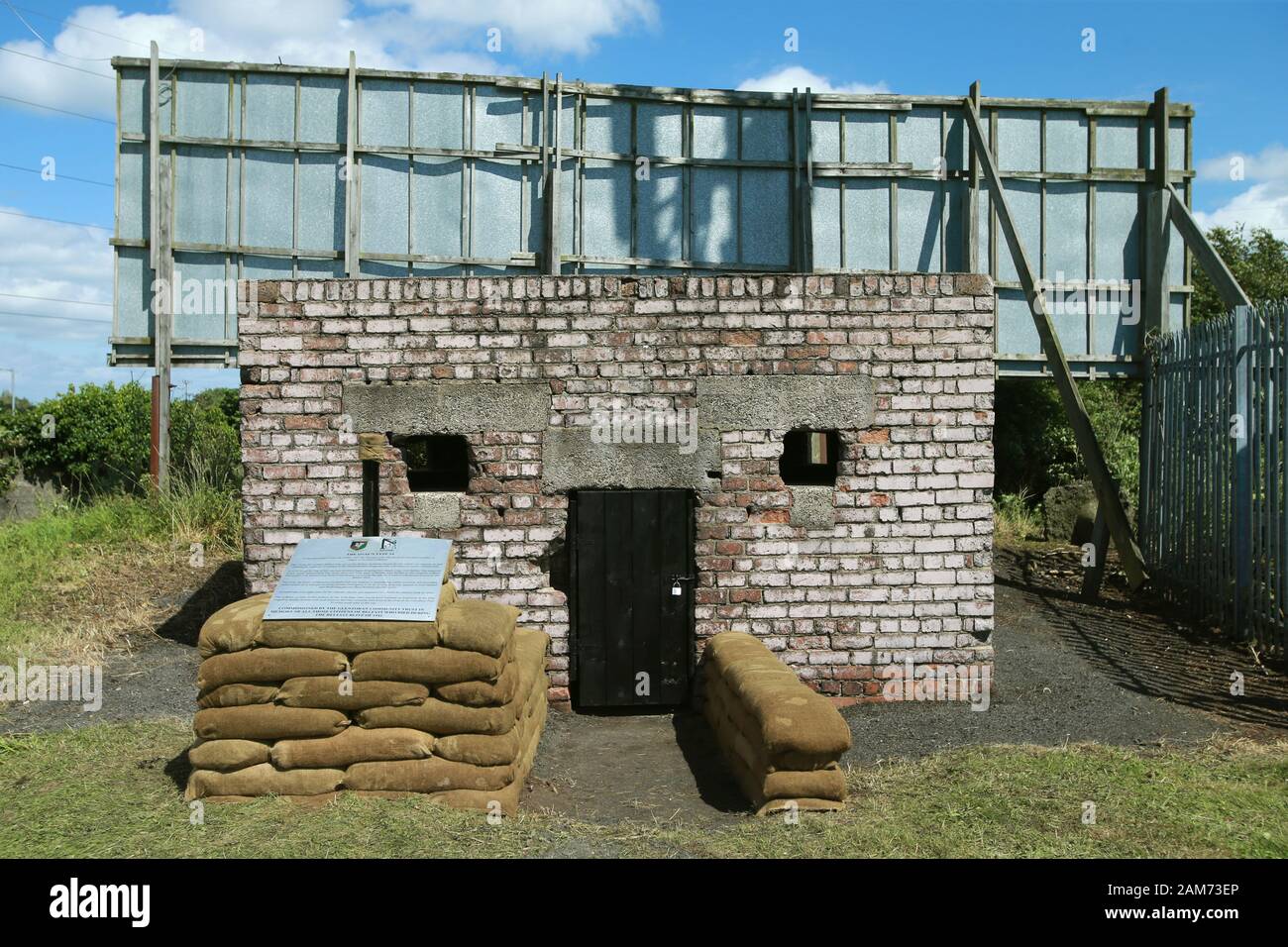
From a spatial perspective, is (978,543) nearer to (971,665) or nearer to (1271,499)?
(971,665)

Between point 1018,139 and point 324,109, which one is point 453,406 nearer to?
point 324,109

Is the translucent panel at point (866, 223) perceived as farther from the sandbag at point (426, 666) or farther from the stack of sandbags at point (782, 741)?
the sandbag at point (426, 666)

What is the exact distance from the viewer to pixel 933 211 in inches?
481

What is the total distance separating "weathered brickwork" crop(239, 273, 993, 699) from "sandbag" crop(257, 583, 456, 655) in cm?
223

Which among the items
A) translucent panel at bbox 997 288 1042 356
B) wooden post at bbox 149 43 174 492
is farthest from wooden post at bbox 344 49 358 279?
translucent panel at bbox 997 288 1042 356

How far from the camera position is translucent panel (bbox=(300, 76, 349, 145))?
11430 mm

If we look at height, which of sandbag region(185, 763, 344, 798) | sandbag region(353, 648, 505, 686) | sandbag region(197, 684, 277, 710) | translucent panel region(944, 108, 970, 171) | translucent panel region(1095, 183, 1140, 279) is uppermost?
translucent panel region(944, 108, 970, 171)

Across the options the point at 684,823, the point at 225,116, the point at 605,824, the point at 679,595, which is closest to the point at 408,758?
the point at 605,824

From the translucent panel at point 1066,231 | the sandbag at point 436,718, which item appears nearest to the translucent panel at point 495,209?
the translucent panel at point 1066,231

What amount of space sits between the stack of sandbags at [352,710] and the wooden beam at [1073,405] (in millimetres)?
7816

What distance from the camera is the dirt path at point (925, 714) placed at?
6.06 metres

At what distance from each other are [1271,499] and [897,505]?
134 inches

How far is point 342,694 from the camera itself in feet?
17.0

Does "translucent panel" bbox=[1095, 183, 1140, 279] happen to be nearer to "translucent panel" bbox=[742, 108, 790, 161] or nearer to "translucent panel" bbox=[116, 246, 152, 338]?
"translucent panel" bbox=[742, 108, 790, 161]
